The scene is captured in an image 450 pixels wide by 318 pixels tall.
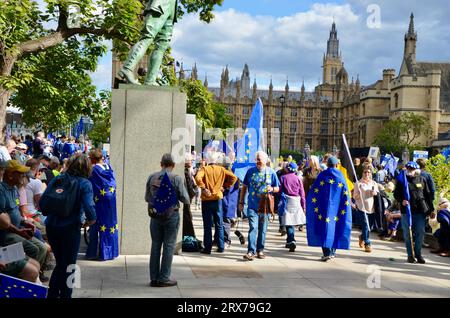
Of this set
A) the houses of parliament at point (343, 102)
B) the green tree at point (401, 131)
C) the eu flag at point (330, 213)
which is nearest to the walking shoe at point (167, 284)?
the eu flag at point (330, 213)

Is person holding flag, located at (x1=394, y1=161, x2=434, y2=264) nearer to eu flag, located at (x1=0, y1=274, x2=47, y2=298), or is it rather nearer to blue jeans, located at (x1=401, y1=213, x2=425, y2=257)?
blue jeans, located at (x1=401, y1=213, x2=425, y2=257)

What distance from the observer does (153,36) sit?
9.21 metres

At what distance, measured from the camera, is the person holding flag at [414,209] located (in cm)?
981

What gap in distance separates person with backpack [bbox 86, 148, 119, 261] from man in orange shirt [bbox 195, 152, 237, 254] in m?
1.68

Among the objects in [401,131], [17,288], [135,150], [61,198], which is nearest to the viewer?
[17,288]

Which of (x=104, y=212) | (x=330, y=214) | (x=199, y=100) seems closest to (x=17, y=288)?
(x=104, y=212)

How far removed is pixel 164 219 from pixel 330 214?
3.87 m

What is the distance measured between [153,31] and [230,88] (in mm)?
142913

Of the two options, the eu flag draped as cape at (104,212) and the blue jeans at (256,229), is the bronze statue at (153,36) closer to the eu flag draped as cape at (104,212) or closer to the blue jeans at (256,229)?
the eu flag draped as cape at (104,212)

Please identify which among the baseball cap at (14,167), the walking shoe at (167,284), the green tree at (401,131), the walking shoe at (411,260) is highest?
the green tree at (401,131)

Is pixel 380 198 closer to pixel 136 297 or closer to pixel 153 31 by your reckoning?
pixel 153 31

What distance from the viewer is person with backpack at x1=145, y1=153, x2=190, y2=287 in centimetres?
689

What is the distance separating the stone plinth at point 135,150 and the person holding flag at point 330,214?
2.66 metres

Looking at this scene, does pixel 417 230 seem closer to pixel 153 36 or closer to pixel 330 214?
pixel 330 214
